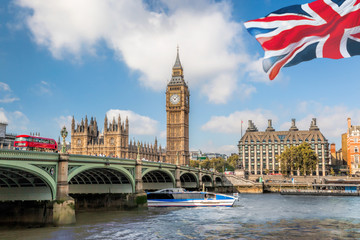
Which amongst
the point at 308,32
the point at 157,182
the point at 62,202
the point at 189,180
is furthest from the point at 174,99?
the point at 308,32

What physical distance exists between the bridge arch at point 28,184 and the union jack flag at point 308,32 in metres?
19.9

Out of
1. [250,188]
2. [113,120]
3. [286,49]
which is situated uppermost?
[113,120]

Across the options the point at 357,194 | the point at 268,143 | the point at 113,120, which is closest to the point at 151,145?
the point at 113,120

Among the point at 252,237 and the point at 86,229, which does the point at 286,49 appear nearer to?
the point at 252,237

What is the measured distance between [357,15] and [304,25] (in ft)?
6.63

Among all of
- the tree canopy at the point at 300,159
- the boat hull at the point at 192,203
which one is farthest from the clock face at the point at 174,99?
the boat hull at the point at 192,203

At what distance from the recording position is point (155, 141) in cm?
15575

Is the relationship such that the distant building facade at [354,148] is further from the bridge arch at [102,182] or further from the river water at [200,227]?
the bridge arch at [102,182]

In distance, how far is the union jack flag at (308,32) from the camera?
14812 millimetres

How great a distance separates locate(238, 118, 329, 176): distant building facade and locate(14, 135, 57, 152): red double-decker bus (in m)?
111

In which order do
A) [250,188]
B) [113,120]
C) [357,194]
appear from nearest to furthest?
[357,194] → [250,188] → [113,120]

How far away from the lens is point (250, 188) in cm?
9706

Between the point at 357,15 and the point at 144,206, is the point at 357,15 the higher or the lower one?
the higher one

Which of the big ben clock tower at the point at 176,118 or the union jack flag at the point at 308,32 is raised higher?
the big ben clock tower at the point at 176,118
